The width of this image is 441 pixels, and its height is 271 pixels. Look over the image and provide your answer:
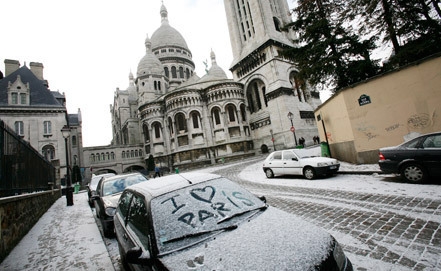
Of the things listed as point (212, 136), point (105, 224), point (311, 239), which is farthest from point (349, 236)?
point (212, 136)

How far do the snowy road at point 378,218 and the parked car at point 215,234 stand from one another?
1.41m

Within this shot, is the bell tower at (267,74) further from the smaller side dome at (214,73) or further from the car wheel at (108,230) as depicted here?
the car wheel at (108,230)

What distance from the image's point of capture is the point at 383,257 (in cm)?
268

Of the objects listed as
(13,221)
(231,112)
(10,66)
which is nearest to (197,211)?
(13,221)

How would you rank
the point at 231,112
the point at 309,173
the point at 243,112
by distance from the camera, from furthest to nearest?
the point at 243,112 < the point at 231,112 < the point at 309,173

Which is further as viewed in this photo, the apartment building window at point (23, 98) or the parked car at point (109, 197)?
the apartment building window at point (23, 98)

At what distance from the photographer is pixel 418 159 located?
19.5 feet

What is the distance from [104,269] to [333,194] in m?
5.99

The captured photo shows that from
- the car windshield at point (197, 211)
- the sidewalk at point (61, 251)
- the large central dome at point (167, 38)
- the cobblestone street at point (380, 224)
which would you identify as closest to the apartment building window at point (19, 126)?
the sidewalk at point (61, 251)

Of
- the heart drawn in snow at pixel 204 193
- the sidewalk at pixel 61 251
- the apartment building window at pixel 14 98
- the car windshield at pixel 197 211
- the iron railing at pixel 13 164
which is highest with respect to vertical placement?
the apartment building window at pixel 14 98

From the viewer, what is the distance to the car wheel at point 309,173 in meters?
8.73

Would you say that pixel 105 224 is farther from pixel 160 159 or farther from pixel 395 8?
pixel 160 159

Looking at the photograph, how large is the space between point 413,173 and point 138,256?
7789 mm

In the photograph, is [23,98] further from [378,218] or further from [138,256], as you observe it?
[378,218]
